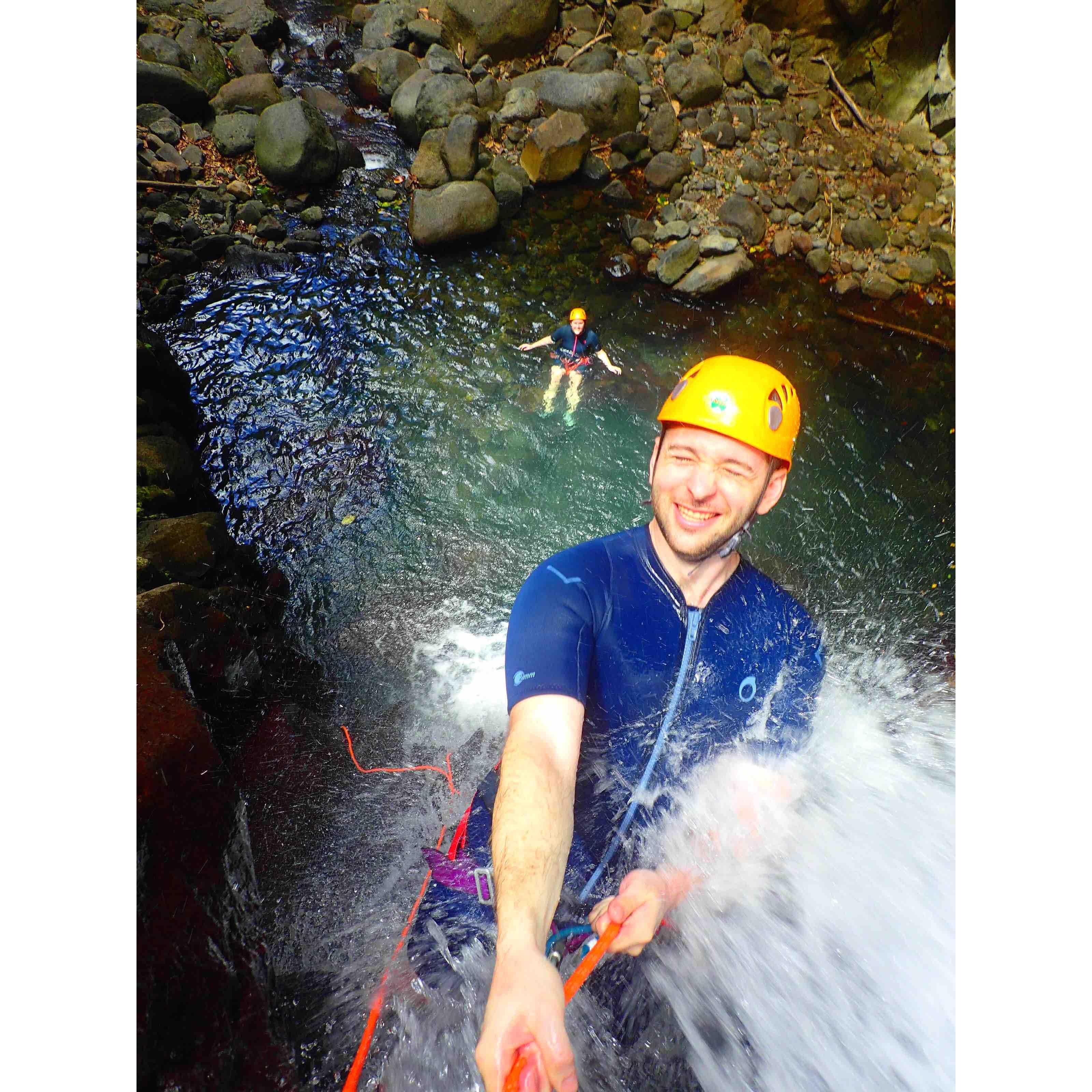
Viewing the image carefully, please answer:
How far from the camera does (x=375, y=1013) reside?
6.95 ft

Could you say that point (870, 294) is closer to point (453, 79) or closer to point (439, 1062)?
point (453, 79)

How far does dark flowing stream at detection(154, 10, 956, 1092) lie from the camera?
234cm

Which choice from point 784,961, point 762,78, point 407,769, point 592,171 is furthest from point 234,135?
point 784,961

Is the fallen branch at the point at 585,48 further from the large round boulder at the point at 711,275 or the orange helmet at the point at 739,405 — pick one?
the orange helmet at the point at 739,405

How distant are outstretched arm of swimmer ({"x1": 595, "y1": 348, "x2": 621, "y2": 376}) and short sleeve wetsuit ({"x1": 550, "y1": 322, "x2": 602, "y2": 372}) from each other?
9 cm

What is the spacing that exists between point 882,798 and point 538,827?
2.08 metres

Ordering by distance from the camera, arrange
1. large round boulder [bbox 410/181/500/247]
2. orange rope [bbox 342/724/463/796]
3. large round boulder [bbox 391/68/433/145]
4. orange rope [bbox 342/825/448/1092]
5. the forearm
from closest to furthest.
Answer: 1. the forearm
2. orange rope [bbox 342/825/448/1092]
3. orange rope [bbox 342/724/463/796]
4. large round boulder [bbox 410/181/500/247]
5. large round boulder [bbox 391/68/433/145]

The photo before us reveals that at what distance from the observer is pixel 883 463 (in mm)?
6594

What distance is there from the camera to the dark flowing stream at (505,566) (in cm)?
234

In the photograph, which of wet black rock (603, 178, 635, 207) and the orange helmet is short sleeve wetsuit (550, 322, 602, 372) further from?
the orange helmet

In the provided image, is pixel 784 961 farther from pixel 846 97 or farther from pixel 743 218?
pixel 846 97

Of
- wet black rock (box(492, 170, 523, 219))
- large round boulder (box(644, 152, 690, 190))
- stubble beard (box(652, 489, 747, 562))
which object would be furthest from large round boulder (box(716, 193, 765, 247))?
stubble beard (box(652, 489, 747, 562))

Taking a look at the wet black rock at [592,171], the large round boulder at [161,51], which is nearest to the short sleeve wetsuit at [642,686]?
the wet black rock at [592,171]

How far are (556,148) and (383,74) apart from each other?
121 inches
